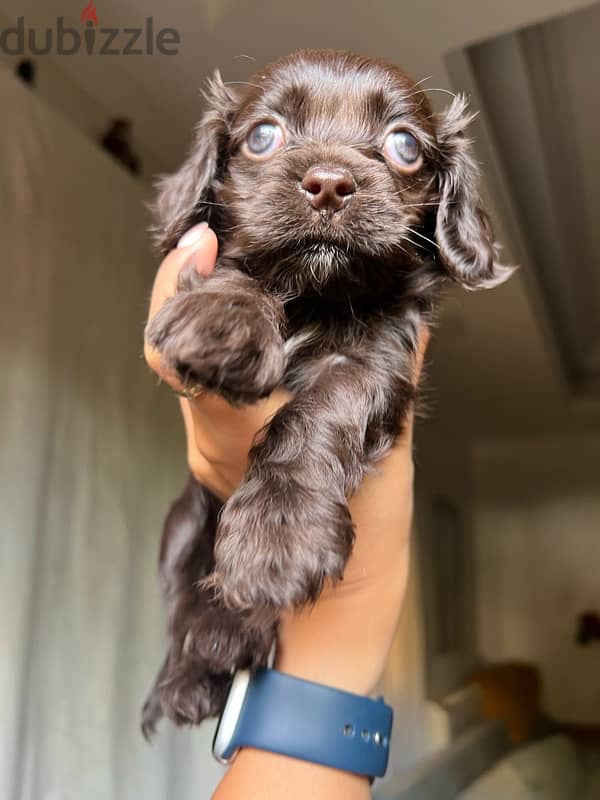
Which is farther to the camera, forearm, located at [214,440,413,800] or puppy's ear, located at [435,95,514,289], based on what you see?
puppy's ear, located at [435,95,514,289]

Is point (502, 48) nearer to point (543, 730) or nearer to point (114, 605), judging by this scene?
point (114, 605)

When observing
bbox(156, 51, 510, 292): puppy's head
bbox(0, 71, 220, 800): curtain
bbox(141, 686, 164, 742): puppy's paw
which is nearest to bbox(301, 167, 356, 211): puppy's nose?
bbox(156, 51, 510, 292): puppy's head

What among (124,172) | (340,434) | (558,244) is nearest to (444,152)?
(340,434)

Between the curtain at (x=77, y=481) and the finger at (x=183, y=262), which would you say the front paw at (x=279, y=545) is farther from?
the curtain at (x=77, y=481)

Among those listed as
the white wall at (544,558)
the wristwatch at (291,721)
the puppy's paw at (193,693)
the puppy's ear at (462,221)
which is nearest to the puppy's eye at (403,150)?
the puppy's ear at (462,221)

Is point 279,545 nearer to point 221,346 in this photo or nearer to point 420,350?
point 221,346

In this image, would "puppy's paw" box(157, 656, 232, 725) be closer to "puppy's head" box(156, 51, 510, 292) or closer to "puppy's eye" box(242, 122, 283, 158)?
"puppy's head" box(156, 51, 510, 292)

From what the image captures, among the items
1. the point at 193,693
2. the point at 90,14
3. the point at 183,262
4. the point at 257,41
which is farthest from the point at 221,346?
the point at 90,14
